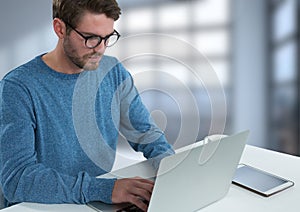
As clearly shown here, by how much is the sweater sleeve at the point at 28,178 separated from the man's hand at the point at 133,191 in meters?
0.02

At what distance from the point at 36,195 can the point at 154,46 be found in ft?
1.75

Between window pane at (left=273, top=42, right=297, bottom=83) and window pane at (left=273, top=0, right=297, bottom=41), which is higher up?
window pane at (left=273, top=0, right=297, bottom=41)

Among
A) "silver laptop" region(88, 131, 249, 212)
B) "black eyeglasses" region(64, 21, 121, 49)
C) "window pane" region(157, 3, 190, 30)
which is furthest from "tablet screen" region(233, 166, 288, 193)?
"window pane" region(157, 3, 190, 30)

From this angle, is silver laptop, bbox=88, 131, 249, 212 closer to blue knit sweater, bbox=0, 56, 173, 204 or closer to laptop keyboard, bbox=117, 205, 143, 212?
laptop keyboard, bbox=117, 205, 143, 212

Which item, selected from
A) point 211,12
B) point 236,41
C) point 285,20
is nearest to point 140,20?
point 211,12

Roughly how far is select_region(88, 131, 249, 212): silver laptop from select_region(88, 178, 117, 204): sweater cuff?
21mm

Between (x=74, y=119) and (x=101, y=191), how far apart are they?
367mm

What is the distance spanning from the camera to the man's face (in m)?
1.31

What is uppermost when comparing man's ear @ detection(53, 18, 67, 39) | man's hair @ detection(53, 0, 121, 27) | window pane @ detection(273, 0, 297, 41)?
man's hair @ detection(53, 0, 121, 27)

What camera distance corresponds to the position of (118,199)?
45.0 inches

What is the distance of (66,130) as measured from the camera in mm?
1427

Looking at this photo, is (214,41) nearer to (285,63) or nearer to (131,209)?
(285,63)

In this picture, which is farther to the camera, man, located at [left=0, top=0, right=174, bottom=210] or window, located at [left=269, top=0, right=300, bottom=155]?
window, located at [left=269, top=0, right=300, bottom=155]

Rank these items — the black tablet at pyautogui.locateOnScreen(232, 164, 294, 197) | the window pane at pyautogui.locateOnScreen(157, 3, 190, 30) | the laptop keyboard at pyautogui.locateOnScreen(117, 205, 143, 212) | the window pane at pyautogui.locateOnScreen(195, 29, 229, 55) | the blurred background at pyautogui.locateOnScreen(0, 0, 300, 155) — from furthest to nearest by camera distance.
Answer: the window pane at pyautogui.locateOnScreen(195, 29, 229, 55), the window pane at pyautogui.locateOnScreen(157, 3, 190, 30), the blurred background at pyautogui.locateOnScreen(0, 0, 300, 155), the black tablet at pyautogui.locateOnScreen(232, 164, 294, 197), the laptop keyboard at pyautogui.locateOnScreen(117, 205, 143, 212)
